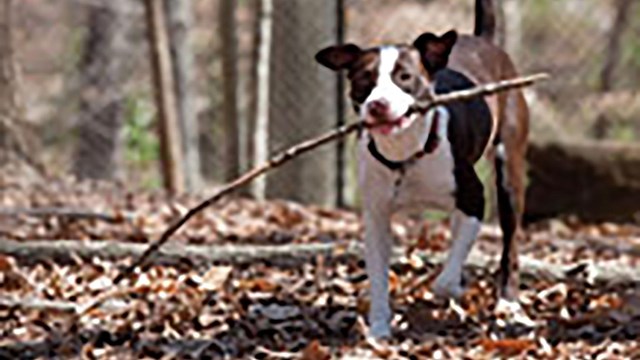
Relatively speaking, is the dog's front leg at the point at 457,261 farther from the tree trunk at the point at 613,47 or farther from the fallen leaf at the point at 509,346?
the tree trunk at the point at 613,47

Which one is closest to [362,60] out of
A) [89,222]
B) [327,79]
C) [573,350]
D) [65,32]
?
[573,350]

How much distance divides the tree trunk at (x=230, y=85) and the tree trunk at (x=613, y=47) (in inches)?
130

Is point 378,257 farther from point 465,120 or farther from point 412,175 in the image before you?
point 465,120

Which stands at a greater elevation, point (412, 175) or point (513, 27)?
point (513, 27)

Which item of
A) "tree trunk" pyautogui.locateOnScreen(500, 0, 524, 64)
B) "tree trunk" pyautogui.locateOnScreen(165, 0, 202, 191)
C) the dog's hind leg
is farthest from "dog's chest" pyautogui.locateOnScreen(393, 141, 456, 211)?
"tree trunk" pyautogui.locateOnScreen(165, 0, 202, 191)

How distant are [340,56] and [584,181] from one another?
496cm

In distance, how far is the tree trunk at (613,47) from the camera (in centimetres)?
1230

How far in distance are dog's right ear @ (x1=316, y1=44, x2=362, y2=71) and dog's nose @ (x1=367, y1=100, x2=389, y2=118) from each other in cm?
32

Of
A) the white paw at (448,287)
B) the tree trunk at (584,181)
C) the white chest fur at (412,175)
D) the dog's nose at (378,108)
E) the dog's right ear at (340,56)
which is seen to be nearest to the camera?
the dog's nose at (378,108)

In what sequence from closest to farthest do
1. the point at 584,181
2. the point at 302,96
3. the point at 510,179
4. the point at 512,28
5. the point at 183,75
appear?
the point at 510,179
the point at 302,96
the point at 584,181
the point at 512,28
the point at 183,75

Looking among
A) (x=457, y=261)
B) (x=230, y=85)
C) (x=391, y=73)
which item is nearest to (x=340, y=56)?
(x=391, y=73)

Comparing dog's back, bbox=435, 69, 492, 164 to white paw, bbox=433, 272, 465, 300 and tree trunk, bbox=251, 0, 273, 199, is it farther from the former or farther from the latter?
tree trunk, bbox=251, 0, 273, 199

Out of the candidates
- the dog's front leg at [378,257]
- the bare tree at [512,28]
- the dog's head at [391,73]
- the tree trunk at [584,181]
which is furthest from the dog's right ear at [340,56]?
the bare tree at [512,28]

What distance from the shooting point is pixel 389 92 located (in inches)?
184
